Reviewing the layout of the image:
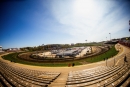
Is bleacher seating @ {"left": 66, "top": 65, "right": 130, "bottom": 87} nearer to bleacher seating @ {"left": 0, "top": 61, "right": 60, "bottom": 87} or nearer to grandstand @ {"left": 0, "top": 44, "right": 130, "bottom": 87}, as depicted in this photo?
grandstand @ {"left": 0, "top": 44, "right": 130, "bottom": 87}

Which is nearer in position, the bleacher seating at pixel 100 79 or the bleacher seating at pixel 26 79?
the bleacher seating at pixel 100 79

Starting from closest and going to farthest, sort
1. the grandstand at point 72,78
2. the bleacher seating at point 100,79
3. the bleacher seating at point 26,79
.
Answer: the bleacher seating at point 100,79 → the grandstand at point 72,78 → the bleacher seating at point 26,79

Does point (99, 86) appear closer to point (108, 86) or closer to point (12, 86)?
point (108, 86)

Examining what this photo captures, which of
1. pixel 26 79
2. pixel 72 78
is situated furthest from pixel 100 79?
pixel 26 79

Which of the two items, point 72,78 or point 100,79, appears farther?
point 72,78

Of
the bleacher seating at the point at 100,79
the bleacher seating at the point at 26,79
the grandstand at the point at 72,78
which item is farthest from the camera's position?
the bleacher seating at the point at 26,79

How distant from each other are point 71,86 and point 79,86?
971 millimetres

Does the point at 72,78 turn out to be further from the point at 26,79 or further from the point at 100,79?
the point at 26,79

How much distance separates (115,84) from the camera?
7.88m

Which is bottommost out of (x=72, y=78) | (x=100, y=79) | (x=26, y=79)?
(x=72, y=78)

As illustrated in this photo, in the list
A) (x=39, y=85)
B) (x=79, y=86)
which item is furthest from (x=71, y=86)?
(x=39, y=85)

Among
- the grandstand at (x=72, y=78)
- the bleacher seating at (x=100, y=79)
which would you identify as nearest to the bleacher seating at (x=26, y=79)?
the grandstand at (x=72, y=78)

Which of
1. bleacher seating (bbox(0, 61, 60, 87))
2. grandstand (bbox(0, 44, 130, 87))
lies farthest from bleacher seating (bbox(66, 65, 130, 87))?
bleacher seating (bbox(0, 61, 60, 87))

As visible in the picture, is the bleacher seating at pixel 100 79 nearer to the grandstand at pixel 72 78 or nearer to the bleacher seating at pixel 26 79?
the grandstand at pixel 72 78
